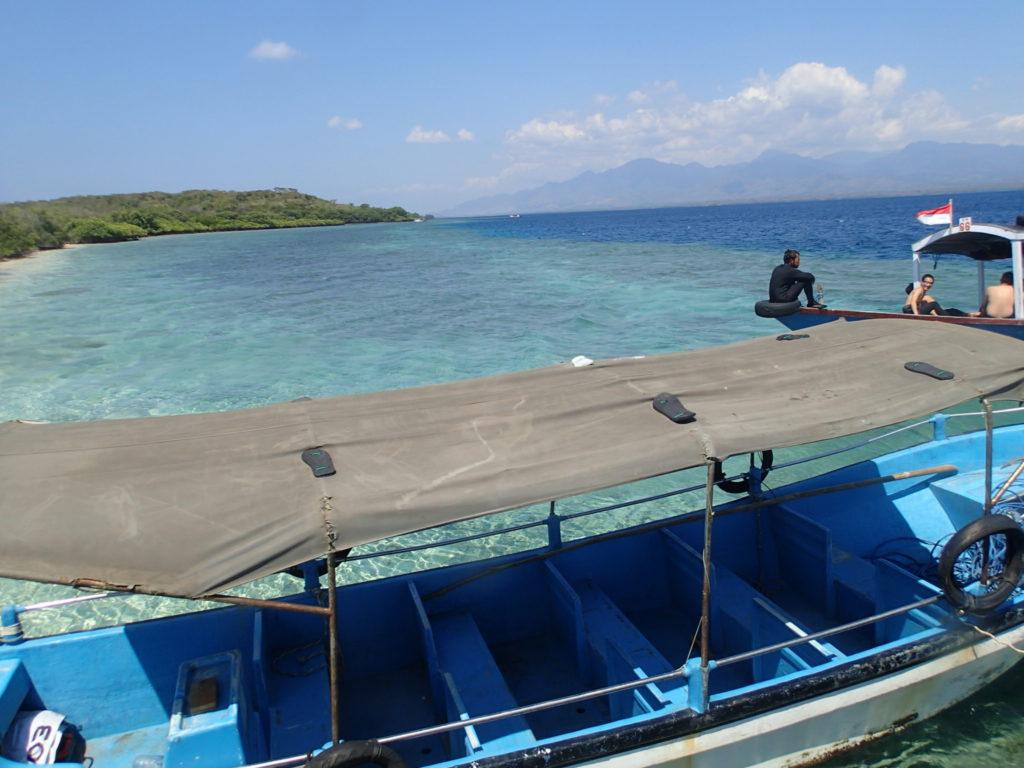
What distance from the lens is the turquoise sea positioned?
8891 mm

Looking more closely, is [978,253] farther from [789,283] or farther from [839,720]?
[839,720]

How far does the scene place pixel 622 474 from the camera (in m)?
3.78

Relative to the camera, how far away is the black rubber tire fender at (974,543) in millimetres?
4605

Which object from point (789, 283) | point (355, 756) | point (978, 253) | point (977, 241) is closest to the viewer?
point (355, 756)

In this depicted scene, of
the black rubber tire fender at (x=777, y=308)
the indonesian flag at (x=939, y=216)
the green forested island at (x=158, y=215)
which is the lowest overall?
the black rubber tire fender at (x=777, y=308)

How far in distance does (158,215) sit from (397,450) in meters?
124

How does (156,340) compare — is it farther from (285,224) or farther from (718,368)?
(285,224)

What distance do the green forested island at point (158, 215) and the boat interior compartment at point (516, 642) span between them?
6482cm

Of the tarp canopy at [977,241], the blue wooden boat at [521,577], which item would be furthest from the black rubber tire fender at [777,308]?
the blue wooden boat at [521,577]

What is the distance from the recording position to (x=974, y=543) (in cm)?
476

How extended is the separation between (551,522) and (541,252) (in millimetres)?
58857

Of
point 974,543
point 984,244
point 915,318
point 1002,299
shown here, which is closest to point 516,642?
point 974,543

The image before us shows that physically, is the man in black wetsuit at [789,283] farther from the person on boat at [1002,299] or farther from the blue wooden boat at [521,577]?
the blue wooden boat at [521,577]

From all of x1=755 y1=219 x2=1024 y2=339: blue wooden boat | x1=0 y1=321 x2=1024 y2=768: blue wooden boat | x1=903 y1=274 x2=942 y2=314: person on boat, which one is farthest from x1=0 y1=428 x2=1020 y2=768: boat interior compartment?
x1=903 y1=274 x2=942 y2=314: person on boat
